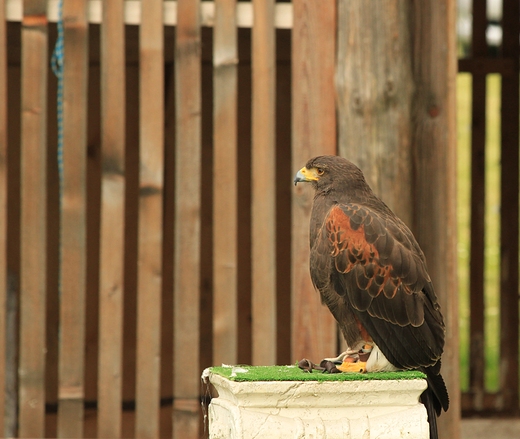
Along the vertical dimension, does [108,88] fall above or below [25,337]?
above

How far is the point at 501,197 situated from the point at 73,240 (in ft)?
12.3

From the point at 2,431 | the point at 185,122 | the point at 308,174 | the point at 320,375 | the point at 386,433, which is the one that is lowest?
the point at 2,431

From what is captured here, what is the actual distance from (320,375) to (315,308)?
1341 millimetres

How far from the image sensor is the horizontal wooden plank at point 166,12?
4.42 meters

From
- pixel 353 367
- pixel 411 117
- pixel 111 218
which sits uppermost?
pixel 411 117

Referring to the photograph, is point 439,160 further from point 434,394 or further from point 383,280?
point 434,394

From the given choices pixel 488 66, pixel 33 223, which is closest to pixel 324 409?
pixel 33 223

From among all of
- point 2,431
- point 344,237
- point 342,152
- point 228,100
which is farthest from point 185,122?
point 2,431

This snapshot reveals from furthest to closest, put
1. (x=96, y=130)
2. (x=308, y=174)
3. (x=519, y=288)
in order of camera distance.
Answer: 1. (x=519, y=288)
2. (x=96, y=130)
3. (x=308, y=174)

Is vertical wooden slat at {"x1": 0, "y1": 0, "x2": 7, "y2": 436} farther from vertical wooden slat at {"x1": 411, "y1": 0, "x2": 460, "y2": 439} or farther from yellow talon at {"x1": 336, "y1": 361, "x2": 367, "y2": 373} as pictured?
vertical wooden slat at {"x1": 411, "y1": 0, "x2": 460, "y2": 439}

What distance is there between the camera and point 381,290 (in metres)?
3.23

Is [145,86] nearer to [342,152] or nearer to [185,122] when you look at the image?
[185,122]

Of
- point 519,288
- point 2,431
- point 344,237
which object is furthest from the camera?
point 519,288

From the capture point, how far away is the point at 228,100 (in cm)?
442
